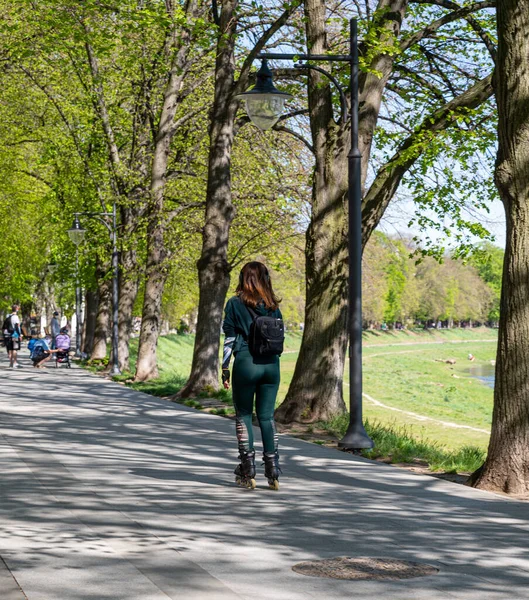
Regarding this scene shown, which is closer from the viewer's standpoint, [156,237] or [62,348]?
[156,237]

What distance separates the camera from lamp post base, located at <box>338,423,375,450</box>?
1279 centimetres

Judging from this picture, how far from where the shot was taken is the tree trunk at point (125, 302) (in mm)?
32469

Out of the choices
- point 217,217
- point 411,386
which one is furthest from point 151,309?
point 411,386

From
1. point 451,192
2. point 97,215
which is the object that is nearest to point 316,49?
point 451,192

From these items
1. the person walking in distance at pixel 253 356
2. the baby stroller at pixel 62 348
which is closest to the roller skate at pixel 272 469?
the person walking in distance at pixel 253 356

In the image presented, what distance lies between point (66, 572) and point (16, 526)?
1.51 metres

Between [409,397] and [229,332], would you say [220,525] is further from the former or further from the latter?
[409,397]

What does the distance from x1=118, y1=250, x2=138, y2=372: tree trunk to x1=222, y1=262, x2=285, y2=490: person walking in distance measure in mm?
22164

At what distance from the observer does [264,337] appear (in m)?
9.20

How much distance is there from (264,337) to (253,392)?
1.73ft

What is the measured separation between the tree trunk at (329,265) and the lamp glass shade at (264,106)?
2.47 metres

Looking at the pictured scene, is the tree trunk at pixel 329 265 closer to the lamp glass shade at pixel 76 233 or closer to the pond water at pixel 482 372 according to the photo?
the lamp glass shade at pixel 76 233

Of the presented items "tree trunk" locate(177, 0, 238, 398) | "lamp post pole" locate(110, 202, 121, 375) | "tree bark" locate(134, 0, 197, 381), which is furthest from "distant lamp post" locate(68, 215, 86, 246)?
"tree trunk" locate(177, 0, 238, 398)

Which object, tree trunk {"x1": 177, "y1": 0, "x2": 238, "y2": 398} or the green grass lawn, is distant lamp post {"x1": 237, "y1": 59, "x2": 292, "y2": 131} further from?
tree trunk {"x1": 177, "y1": 0, "x2": 238, "y2": 398}
